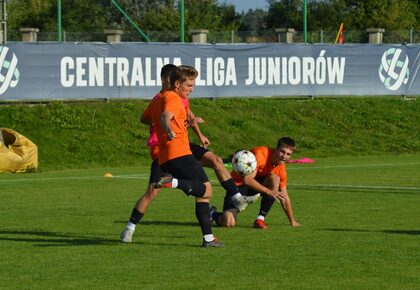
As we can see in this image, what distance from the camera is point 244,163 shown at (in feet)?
48.4

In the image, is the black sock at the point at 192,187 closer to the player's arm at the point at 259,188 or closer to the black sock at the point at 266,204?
the player's arm at the point at 259,188

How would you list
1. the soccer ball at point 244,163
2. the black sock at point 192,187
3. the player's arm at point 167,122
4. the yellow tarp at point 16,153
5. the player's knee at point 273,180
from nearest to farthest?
the player's arm at point 167,122 < the black sock at point 192,187 < the soccer ball at point 244,163 < the player's knee at point 273,180 < the yellow tarp at point 16,153

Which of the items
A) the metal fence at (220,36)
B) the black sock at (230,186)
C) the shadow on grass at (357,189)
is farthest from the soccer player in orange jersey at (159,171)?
the metal fence at (220,36)

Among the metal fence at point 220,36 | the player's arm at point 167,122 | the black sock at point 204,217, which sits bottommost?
the black sock at point 204,217

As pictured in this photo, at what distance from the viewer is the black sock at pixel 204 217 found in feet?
41.8

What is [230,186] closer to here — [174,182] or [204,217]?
[204,217]

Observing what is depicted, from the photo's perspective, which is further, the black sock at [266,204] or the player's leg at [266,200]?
the black sock at [266,204]

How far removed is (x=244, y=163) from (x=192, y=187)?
2.22 m

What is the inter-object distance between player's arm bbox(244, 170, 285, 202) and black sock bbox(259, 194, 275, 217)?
1.54 ft

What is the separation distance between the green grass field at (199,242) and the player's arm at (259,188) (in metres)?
0.42

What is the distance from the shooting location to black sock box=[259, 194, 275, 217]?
1501 centimetres

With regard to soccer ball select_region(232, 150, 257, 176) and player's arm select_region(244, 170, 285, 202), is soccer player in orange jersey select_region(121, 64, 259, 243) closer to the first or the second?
player's arm select_region(244, 170, 285, 202)

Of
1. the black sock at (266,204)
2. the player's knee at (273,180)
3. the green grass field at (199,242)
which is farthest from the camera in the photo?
the black sock at (266,204)

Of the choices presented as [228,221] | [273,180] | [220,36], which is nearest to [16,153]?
[228,221]
